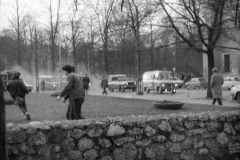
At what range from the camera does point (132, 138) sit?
204 inches

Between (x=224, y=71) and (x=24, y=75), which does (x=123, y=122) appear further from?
(x=24, y=75)

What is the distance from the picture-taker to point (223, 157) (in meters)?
5.75

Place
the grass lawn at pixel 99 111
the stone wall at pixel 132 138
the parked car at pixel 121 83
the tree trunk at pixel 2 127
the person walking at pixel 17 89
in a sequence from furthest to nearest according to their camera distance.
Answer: the parked car at pixel 121 83
the grass lawn at pixel 99 111
the person walking at pixel 17 89
the stone wall at pixel 132 138
the tree trunk at pixel 2 127

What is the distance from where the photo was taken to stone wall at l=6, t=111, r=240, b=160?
466cm

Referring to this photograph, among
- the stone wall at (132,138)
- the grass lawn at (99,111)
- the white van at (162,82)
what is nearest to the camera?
the stone wall at (132,138)

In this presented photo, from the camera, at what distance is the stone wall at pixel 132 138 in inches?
183

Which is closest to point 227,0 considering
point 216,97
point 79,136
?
point 216,97

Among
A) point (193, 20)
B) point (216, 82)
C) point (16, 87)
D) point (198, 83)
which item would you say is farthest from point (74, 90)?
point (198, 83)

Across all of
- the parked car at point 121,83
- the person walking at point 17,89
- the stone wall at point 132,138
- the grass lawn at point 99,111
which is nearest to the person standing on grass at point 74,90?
the grass lawn at point 99,111

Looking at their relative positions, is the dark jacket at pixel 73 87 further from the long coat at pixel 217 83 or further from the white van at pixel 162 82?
the white van at pixel 162 82

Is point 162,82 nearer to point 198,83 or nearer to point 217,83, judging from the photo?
point 198,83

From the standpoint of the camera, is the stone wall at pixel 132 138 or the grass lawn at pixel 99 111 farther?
the grass lawn at pixel 99 111

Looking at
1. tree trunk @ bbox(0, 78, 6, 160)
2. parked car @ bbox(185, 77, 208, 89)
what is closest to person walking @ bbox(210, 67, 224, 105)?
tree trunk @ bbox(0, 78, 6, 160)

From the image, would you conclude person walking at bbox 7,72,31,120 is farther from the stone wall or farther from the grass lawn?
the stone wall
